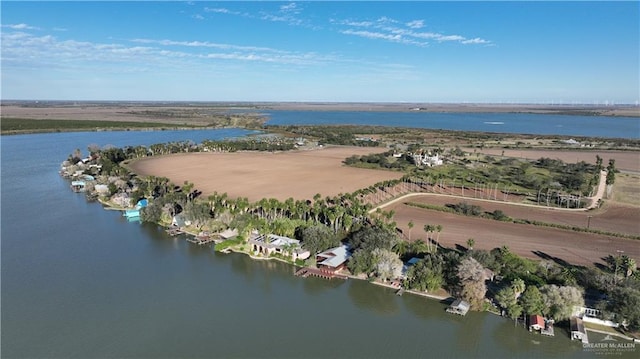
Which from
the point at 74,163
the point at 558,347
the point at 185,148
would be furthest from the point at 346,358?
the point at 185,148

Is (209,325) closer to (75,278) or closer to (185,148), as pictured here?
(75,278)

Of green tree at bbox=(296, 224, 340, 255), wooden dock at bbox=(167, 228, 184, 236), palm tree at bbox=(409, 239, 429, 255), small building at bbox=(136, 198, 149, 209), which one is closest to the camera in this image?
palm tree at bbox=(409, 239, 429, 255)

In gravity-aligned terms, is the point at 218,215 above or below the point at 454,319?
above

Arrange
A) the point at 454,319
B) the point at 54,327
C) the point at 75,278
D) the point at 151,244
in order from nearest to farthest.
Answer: the point at 54,327
the point at 454,319
the point at 75,278
the point at 151,244

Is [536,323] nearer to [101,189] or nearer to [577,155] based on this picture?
[101,189]

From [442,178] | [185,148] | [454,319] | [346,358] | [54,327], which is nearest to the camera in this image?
[346,358]

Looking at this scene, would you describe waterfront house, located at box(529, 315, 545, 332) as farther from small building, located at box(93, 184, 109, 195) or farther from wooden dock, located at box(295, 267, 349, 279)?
small building, located at box(93, 184, 109, 195)

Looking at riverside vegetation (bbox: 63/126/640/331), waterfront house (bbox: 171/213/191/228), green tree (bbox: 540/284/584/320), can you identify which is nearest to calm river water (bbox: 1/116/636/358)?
green tree (bbox: 540/284/584/320)
